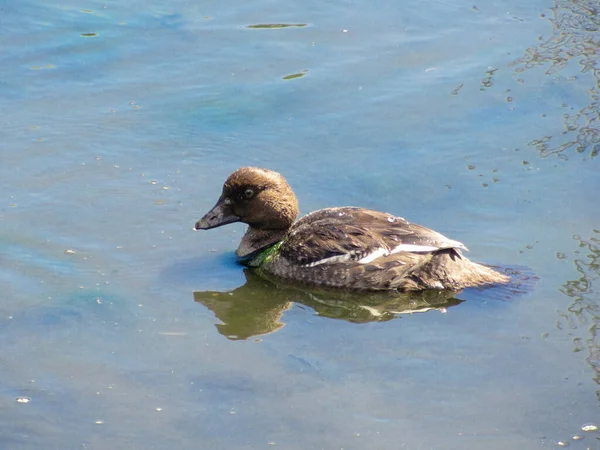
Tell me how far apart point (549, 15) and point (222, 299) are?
275 inches

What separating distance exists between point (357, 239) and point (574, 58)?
5083mm

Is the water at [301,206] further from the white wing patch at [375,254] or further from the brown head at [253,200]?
the white wing patch at [375,254]

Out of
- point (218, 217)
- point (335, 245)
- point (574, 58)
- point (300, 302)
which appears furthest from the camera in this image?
point (574, 58)

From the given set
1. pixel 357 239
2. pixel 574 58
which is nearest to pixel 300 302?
pixel 357 239

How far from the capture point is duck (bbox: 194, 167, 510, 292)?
28.9 ft

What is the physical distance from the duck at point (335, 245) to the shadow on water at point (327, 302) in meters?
0.08

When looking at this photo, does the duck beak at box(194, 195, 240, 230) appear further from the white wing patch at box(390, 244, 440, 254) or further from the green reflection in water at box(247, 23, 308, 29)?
the green reflection in water at box(247, 23, 308, 29)

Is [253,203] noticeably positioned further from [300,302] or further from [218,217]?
[300,302]

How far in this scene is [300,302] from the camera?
28.9ft

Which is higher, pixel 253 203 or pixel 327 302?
pixel 253 203

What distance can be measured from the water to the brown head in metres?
0.35

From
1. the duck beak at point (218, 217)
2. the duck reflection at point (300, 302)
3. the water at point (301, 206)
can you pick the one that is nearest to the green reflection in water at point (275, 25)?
the water at point (301, 206)

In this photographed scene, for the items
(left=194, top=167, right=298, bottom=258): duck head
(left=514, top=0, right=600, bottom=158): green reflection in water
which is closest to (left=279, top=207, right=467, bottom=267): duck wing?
(left=194, top=167, right=298, bottom=258): duck head

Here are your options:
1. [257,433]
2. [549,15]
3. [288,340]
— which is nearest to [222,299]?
[288,340]
